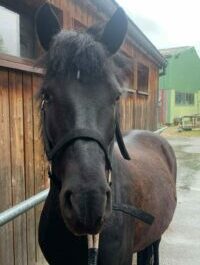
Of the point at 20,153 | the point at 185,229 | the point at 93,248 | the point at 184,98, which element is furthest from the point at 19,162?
the point at 184,98

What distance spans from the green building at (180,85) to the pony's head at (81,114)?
903 inches

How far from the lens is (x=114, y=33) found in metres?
1.85

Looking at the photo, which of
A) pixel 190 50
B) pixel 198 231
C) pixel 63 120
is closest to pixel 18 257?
pixel 63 120

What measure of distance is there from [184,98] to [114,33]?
92.2ft

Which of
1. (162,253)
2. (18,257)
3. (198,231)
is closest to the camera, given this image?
(18,257)

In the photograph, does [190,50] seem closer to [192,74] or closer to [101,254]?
[192,74]

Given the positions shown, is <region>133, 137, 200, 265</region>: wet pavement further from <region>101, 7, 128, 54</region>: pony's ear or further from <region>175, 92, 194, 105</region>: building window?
<region>175, 92, 194, 105</region>: building window

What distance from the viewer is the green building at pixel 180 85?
85.5ft

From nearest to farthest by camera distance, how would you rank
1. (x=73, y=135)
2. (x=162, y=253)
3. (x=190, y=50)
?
(x=73, y=135) → (x=162, y=253) → (x=190, y=50)

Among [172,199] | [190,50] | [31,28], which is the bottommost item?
[172,199]

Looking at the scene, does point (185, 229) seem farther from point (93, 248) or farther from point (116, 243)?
point (93, 248)

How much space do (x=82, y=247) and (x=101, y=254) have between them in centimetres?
11

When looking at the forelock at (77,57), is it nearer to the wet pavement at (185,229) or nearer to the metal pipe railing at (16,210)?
the metal pipe railing at (16,210)

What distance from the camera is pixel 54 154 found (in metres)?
1.59
